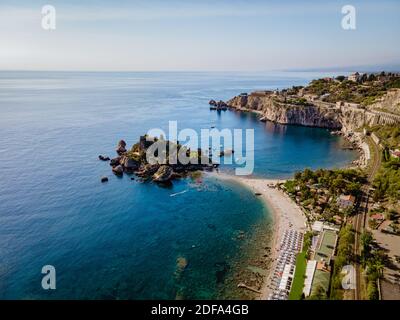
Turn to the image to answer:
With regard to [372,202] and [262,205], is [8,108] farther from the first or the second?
[372,202]

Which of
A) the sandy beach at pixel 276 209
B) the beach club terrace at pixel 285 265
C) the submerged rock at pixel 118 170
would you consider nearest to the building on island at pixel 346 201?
the sandy beach at pixel 276 209

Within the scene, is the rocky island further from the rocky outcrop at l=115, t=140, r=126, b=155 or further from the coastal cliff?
the coastal cliff

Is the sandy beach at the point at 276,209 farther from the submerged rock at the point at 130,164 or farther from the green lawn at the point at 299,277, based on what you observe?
the submerged rock at the point at 130,164

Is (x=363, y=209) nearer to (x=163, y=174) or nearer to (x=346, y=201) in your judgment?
(x=346, y=201)

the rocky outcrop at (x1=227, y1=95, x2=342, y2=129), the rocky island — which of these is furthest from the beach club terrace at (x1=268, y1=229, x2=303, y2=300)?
the rocky outcrop at (x1=227, y1=95, x2=342, y2=129)

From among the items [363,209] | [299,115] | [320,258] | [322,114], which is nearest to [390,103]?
[322,114]

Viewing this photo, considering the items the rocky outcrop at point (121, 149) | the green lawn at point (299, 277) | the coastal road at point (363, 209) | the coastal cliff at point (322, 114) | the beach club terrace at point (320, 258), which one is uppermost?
the coastal cliff at point (322, 114)
